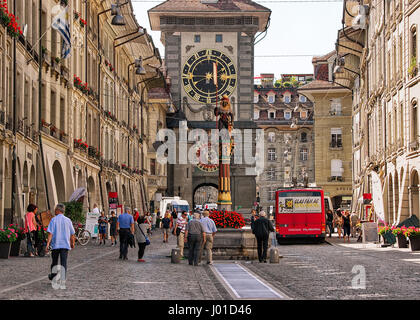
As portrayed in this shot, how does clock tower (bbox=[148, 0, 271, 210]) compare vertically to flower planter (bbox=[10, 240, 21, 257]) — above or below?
above

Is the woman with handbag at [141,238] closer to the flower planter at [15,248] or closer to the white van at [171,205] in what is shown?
the flower planter at [15,248]

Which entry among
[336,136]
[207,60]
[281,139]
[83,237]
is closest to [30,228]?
[83,237]

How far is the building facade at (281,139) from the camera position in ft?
419

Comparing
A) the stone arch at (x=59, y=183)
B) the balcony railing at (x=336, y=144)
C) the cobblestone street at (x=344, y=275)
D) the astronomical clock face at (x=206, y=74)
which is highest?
the astronomical clock face at (x=206, y=74)

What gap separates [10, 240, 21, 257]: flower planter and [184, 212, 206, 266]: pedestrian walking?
17.7 feet

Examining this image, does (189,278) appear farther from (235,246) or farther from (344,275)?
(235,246)

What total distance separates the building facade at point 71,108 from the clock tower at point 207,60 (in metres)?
16.1

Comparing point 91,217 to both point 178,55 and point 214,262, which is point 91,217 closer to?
point 214,262

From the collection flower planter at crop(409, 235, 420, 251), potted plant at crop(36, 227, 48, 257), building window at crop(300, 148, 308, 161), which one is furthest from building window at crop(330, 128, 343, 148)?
potted plant at crop(36, 227, 48, 257)

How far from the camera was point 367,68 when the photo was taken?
208ft

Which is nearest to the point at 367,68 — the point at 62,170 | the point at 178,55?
the point at 62,170

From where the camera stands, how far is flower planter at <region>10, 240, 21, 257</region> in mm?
29406

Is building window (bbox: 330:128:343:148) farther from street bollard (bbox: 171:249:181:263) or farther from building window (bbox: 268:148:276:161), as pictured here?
street bollard (bbox: 171:249:181:263)

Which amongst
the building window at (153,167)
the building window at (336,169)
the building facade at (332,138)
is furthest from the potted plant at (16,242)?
the building window at (336,169)
